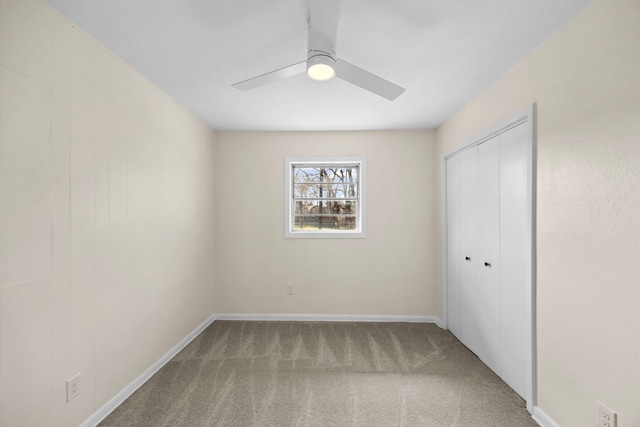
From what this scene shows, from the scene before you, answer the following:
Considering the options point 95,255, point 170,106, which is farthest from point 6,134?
point 170,106

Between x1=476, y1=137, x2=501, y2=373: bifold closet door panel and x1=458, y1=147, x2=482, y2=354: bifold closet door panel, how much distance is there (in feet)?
0.20

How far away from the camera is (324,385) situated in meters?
2.53

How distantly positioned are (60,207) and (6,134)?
444 mm

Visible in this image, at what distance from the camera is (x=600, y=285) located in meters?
1.63

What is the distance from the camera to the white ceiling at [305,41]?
1.70 m

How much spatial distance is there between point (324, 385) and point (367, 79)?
220 centimetres

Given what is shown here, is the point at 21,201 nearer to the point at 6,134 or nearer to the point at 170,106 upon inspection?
the point at 6,134

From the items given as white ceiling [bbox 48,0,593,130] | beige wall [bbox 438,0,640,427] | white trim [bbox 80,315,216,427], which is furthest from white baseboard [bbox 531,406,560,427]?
white trim [bbox 80,315,216,427]

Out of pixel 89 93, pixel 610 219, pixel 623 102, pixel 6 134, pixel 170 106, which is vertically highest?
pixel 170 106

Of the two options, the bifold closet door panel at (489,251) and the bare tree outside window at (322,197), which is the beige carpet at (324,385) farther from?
the bare tree outside window at (322,197)

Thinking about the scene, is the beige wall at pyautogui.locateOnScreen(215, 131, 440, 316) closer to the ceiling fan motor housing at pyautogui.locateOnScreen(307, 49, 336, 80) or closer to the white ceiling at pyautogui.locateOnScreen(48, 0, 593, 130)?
the white ceiling at pyautogui.locateOnScreen(48, 0, 593, 130)

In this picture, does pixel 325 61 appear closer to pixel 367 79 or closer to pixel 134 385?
pixel 367 79

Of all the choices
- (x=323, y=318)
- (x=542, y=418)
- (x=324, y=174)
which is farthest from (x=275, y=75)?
(x=323, y=318)

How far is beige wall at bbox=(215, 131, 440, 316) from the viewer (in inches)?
161
